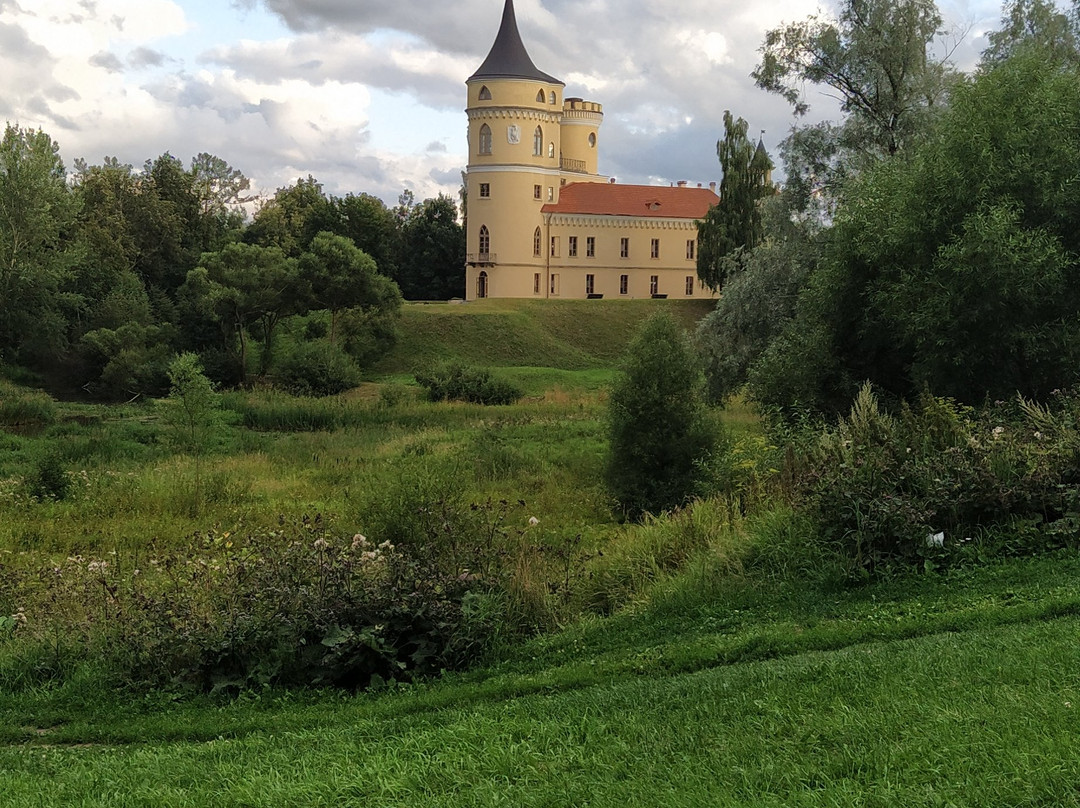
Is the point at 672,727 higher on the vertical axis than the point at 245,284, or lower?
lower

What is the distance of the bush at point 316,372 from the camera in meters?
36.8

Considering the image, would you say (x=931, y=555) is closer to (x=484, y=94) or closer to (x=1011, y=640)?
(x=1011, y=640)

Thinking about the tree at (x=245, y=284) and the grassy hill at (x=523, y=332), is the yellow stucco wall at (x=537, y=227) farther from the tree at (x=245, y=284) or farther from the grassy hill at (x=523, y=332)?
the tree at (x=245, y=284)

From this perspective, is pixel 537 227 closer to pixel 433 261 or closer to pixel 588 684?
pixel 433 261

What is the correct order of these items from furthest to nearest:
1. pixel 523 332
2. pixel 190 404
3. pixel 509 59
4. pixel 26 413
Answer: pixel 509 59 < pixel 523 332 < pixel 26 413 < pixel 190 404

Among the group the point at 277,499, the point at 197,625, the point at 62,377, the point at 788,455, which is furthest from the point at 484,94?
the point at 197,625

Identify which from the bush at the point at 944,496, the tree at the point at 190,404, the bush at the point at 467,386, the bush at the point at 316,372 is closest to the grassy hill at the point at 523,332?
the bush at the point at 316,372

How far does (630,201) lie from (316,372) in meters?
29.9

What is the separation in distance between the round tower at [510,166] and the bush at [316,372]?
2118 centimetres

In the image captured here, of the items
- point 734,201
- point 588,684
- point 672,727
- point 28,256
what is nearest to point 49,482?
point 588,684

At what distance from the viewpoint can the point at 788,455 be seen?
34.4 feet

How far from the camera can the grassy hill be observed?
1775 inches

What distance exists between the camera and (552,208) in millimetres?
58375

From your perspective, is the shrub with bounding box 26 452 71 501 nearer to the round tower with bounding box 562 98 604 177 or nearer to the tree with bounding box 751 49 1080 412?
the tree with bounding box 751 49 1080 412
